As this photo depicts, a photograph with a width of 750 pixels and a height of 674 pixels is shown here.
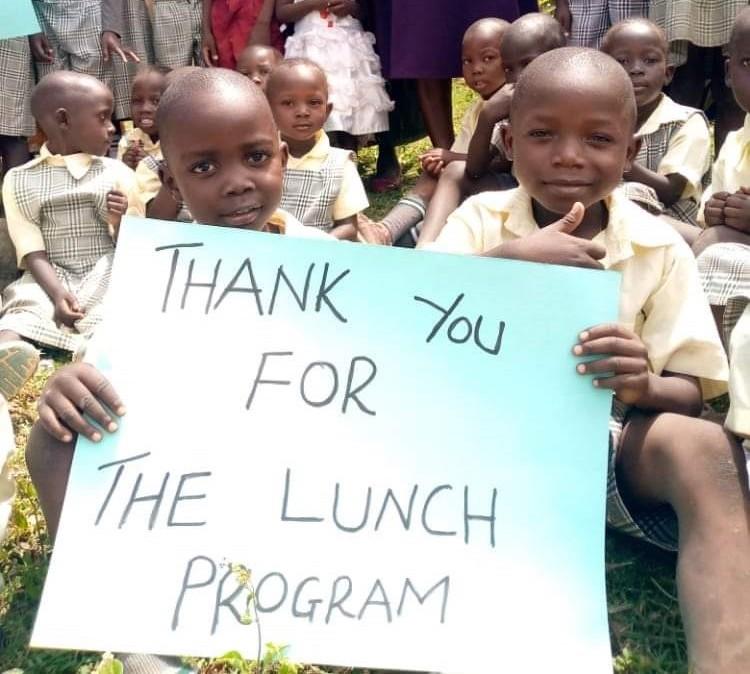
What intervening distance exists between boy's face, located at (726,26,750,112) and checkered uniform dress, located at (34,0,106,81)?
8.45 feet

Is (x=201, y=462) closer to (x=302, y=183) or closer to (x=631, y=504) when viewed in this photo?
(x=631, y=504)

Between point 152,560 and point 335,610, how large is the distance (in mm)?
261

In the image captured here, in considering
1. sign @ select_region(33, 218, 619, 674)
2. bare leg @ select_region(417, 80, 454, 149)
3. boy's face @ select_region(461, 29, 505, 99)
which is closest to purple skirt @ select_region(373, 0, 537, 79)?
bare leg @ select_region(417, 80, 454, 149)

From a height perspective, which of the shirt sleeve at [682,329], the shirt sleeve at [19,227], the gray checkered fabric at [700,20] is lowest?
the shirt sleeve at [682,329]

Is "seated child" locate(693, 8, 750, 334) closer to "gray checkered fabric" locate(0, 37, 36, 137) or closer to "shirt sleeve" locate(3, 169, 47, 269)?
"shirt sleeve" locate(3, 169, 47, 269)

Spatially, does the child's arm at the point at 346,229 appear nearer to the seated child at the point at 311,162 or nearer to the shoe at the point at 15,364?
the seated child at the point at 311,162

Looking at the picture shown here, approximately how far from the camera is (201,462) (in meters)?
1.33

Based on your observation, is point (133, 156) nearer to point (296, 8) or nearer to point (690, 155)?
point (296, 8)

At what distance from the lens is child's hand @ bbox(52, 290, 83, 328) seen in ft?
9.14

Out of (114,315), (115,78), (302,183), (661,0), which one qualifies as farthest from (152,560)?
(115,78)

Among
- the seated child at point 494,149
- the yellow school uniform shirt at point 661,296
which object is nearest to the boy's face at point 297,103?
the seated child at point 494,149

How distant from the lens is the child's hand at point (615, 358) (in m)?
1.34

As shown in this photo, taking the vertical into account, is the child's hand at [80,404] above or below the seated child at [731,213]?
below

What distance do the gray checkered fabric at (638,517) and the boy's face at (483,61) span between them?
6.51ft
